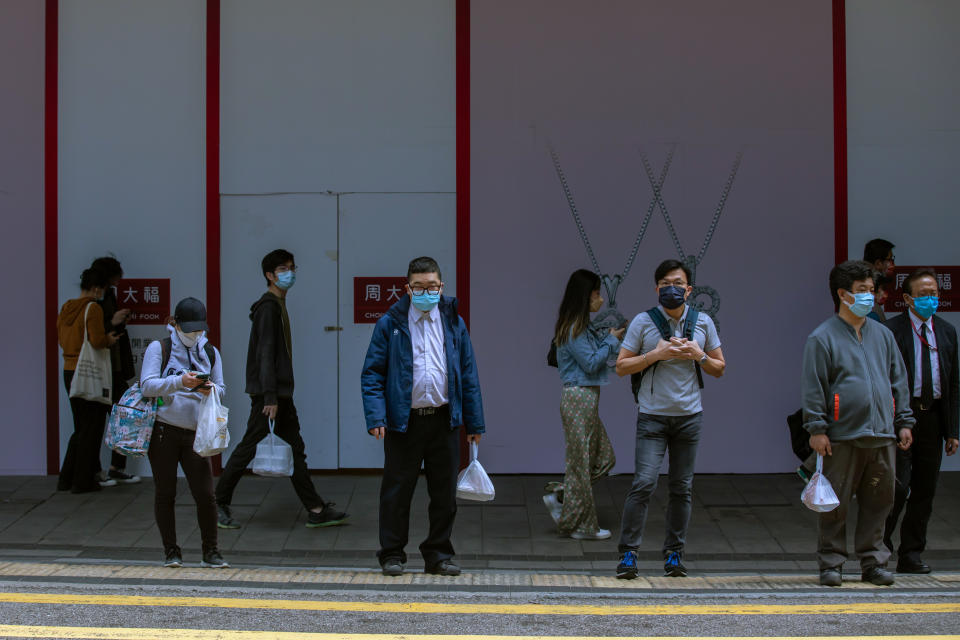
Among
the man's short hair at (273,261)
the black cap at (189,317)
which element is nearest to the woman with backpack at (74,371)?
the man's short hair at (273,261)

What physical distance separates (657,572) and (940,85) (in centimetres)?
524

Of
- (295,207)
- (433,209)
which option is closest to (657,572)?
(433,209)

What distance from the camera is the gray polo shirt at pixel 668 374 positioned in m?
5.86

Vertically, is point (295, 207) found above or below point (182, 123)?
below

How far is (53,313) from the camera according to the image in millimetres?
8969

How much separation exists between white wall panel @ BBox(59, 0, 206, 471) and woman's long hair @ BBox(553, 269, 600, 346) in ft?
11.2

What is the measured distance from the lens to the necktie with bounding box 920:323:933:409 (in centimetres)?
605

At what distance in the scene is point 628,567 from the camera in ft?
19.2

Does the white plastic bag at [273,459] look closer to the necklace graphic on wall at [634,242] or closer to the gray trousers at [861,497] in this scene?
the necklace graphic on wall at [634,242]

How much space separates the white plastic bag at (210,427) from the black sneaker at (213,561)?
25.2 inches

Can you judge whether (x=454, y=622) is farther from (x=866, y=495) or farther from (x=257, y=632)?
(x=866, y=495)

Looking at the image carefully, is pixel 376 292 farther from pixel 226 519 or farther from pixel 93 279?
pixel 226 519

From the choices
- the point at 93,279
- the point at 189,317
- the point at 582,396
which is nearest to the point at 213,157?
the point at 93,279

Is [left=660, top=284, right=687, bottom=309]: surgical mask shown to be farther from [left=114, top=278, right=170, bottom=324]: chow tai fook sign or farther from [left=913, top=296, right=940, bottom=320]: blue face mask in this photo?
[left=114, top=278, right=170, bottom=324]: chow tai fook sign
